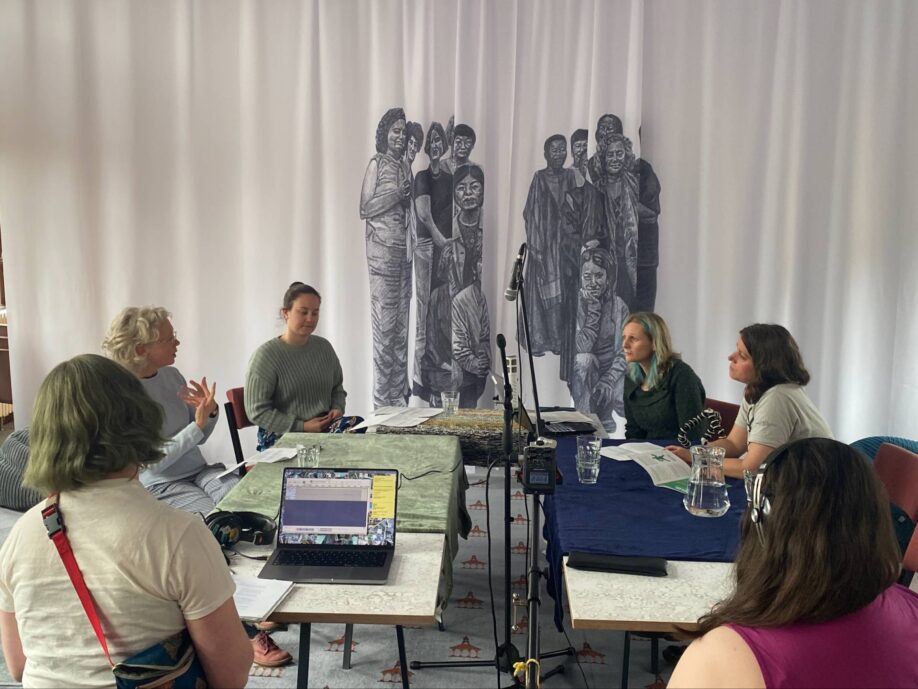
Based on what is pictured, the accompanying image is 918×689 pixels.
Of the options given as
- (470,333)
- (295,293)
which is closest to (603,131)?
(470,333)

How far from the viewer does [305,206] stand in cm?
478

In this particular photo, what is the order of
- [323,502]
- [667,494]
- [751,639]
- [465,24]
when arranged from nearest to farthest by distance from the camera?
[751,639]
[323,502]
[667,494]
[465,24]

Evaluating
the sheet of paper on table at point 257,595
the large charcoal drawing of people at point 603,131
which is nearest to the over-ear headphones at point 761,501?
the sheet of paper on table at point 257,595

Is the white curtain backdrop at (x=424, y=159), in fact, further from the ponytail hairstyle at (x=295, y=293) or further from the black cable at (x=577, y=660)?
the black cable at (x=577, y=660)

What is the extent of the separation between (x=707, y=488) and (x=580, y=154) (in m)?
2.96

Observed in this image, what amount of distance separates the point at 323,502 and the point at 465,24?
11.9ft

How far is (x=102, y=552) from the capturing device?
1.26 meters

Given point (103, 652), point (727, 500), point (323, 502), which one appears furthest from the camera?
Answer: point (727, 500)

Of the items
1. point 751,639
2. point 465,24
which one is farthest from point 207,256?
point 751,639

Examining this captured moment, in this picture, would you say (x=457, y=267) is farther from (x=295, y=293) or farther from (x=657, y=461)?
(x=657, y=461)

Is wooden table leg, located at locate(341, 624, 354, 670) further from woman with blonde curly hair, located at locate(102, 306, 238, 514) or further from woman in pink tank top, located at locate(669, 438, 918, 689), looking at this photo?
woman in pink tank top, located at locate(669, 438, 918, 689)

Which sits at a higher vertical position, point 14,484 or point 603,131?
point 603,131

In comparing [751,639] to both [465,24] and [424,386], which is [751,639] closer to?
[424,386]

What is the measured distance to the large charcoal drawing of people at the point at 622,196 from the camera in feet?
15.1
